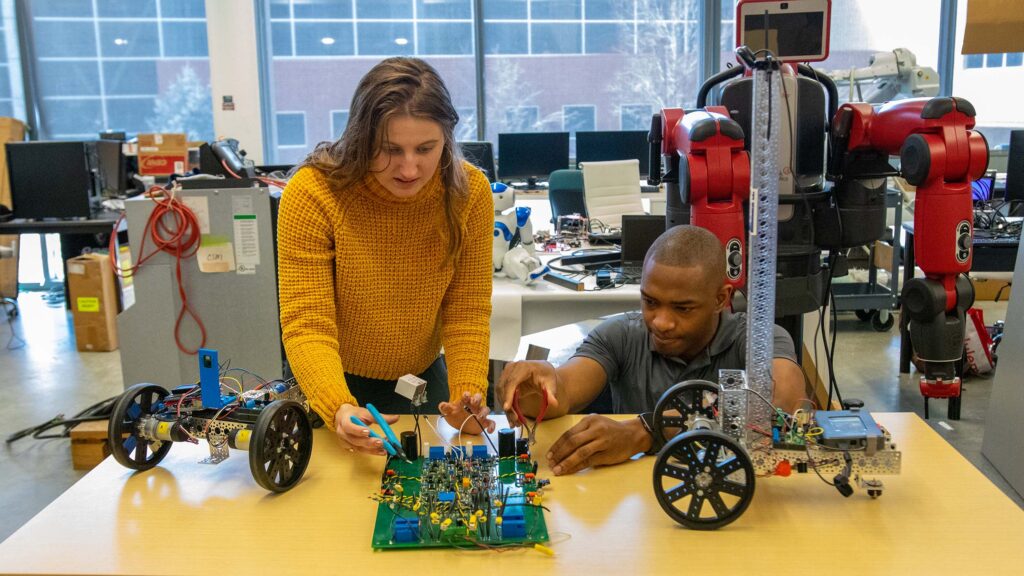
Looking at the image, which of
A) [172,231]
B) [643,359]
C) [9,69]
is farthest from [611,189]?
[9,69]

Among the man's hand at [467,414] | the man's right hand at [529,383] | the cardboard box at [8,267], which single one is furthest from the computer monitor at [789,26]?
the cardboard box at [8,267]

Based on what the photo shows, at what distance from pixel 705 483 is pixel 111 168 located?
5015 mm

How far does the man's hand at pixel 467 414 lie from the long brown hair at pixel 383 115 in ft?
1.11

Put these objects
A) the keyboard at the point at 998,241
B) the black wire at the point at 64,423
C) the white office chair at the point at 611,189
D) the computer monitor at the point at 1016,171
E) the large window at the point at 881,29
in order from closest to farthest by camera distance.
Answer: the black wire at the point at 64,423
the keyboard at the point at 998,241
the computer monitor at the point at 1016,171
the white office chair at the point at 611,189
the large window at the point at 881,29

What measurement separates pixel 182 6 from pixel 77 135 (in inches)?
53.8

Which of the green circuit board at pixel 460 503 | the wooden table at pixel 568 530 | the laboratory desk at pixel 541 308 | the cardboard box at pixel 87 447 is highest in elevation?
the green circuit board at pixel 460 503

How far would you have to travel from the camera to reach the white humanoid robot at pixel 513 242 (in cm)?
302

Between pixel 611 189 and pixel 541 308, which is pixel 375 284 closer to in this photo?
pixel 541 308

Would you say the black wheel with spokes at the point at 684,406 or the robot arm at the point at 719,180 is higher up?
the robot arm at the point at 719,180

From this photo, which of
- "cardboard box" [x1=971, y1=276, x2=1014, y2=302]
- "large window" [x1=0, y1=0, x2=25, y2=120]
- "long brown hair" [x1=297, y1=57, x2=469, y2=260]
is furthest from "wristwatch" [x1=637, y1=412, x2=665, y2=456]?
"large window" [x1=0, y1=0, x2=25, y2=120]

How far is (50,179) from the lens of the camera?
4801 millimetres

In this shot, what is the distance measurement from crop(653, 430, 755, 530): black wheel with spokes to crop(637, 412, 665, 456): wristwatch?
0.20 m

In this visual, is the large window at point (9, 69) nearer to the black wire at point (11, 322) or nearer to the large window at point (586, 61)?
the black wire at point (11, 322)

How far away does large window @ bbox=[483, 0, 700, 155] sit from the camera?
22.4 feet
